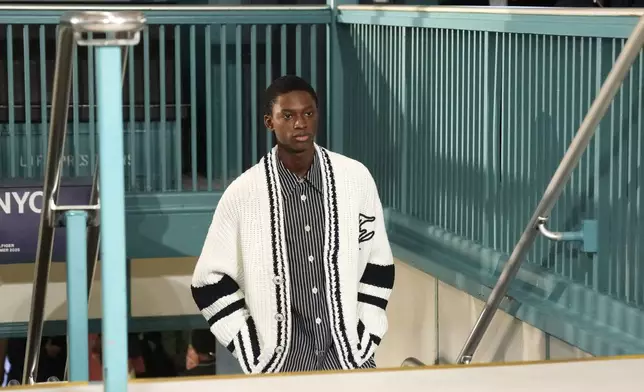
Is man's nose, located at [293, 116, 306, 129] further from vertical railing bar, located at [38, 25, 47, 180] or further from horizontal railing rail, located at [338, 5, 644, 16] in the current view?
vertical railing bar, located at [38, 25, 47, 180]

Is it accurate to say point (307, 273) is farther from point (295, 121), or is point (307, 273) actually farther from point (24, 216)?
point (24, 216)

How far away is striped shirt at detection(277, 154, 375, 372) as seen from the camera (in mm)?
3863

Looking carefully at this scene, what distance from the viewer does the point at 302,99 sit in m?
4.12

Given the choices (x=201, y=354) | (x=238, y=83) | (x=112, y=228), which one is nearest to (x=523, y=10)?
(x=238, y=83)

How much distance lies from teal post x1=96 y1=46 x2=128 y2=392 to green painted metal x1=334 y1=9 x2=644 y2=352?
2.33 m

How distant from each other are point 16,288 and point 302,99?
4531 millimetres

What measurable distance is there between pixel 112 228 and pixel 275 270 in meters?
1.75

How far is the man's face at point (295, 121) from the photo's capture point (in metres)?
4.00

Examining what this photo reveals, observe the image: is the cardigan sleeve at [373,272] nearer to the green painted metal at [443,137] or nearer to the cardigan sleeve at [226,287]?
the cardigan sleeve at [226,287]

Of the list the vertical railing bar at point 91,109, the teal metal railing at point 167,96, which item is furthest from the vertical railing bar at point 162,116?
the vertical railing bar at point 91,109

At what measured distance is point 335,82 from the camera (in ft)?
24.7

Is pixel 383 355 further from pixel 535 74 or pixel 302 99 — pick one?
pixel 302 99

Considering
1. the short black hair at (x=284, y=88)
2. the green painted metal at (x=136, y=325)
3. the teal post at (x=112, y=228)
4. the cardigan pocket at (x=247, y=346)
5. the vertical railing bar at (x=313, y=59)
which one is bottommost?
the green painted metal at (x=136, y=325)

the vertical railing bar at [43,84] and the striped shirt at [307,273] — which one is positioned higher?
the vertical railing bar at [43,84]
